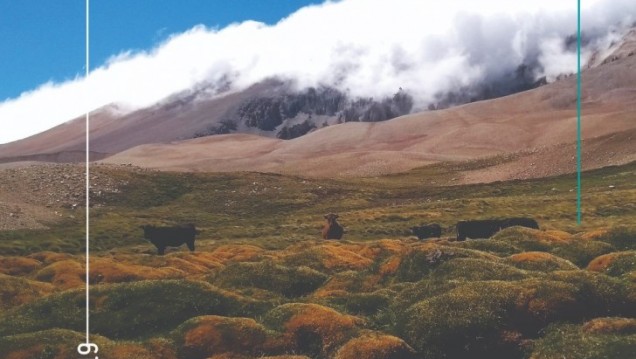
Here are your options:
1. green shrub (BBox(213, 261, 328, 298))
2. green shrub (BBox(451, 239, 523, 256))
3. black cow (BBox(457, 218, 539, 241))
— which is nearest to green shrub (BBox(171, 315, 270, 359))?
green shrub (BBox(213, 261, 328, 298))

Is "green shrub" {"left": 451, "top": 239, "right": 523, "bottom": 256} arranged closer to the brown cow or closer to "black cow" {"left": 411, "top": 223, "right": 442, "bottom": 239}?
"black cow" {"left": 411, "top": 223, "right": 442, "bottom": 239}

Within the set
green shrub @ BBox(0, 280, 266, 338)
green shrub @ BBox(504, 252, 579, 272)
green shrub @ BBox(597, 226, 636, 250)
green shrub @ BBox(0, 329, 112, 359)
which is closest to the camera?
green shrub @ BBox(0, 329, 112, 359)

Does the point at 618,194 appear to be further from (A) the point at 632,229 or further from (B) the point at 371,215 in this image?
(A) the point at 632,229

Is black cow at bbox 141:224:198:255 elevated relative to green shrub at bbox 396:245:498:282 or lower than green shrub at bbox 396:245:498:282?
lower

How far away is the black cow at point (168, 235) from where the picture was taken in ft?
255

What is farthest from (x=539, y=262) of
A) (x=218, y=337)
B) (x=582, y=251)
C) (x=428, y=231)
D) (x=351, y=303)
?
(x=428, y=231)

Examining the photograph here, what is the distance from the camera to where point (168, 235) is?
257 ft

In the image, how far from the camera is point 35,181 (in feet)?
536

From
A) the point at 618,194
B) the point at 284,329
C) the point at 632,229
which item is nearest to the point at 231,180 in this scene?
the point at 618,194

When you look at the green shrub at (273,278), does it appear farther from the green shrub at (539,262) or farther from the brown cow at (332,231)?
the brown cow at (332,231)

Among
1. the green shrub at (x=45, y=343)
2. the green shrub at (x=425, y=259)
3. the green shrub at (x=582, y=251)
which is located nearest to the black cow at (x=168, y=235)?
the green shrub at (x=425, y=259)

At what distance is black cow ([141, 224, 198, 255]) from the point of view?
255 ft

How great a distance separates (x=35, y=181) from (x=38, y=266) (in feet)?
355

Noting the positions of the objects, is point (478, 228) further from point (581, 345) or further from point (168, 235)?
point (581, 345)
